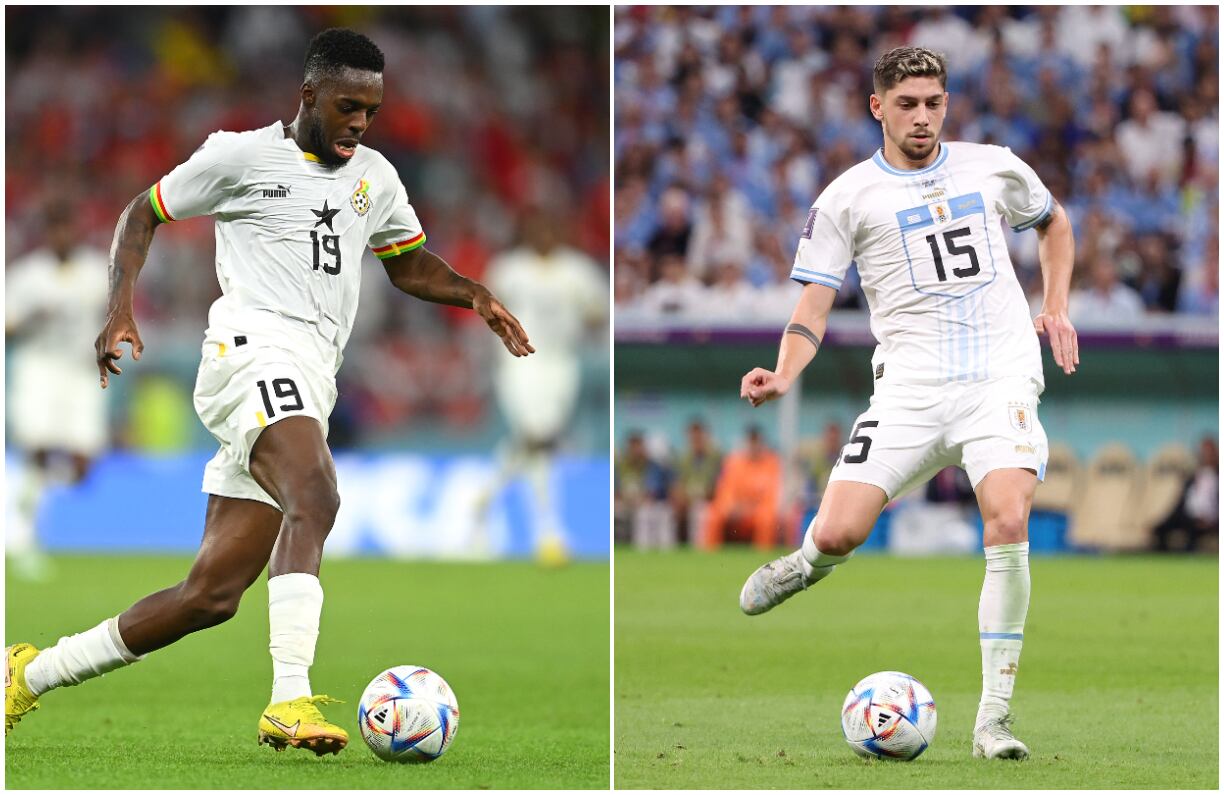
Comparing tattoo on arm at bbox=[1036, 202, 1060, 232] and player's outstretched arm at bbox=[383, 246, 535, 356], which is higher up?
tattoo on arm at bbox=[1036, 202, 1060, 232]

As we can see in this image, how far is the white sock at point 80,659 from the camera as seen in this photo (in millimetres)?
5646

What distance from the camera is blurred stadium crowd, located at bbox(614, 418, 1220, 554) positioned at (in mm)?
17703

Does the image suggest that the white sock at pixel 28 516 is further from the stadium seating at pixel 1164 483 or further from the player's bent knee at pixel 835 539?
the stadium seating at pixel 1164 483

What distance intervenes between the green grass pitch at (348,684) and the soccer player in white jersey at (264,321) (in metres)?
0.37

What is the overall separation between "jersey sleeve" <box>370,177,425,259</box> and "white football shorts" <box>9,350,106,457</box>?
9911 millimetres

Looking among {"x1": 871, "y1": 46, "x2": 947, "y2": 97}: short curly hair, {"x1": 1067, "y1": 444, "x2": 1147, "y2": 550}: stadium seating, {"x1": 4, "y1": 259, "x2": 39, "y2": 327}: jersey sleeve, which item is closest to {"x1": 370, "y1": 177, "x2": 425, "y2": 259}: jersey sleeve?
{"x1": 871, "y1": 46, "x2": 947, "y2": 97}: short curly hair

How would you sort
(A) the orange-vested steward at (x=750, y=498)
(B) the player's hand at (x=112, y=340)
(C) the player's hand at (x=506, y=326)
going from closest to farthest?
(B) the player's hand at (x=112, y=340) → (C) the player's hand at (x=506, y=326) → (A) the orange-vested steward at (x=750, y=498)

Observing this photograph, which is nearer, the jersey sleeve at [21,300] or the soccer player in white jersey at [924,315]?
the soccer player in white jersey at [924,315]

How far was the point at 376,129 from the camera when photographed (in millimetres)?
21859

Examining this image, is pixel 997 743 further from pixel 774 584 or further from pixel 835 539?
pixel 774 584

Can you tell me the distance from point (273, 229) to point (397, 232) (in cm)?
55

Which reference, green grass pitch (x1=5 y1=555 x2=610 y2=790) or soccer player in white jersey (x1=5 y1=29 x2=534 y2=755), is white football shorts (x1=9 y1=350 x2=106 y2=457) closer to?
green grass pitch (x1=5 y1=555 x2=610 y2=790)

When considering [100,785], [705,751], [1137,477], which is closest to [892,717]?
[705,751]

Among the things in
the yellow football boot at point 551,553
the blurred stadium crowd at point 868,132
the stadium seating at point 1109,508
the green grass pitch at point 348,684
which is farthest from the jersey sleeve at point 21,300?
the stadium seating at point 1109,508
